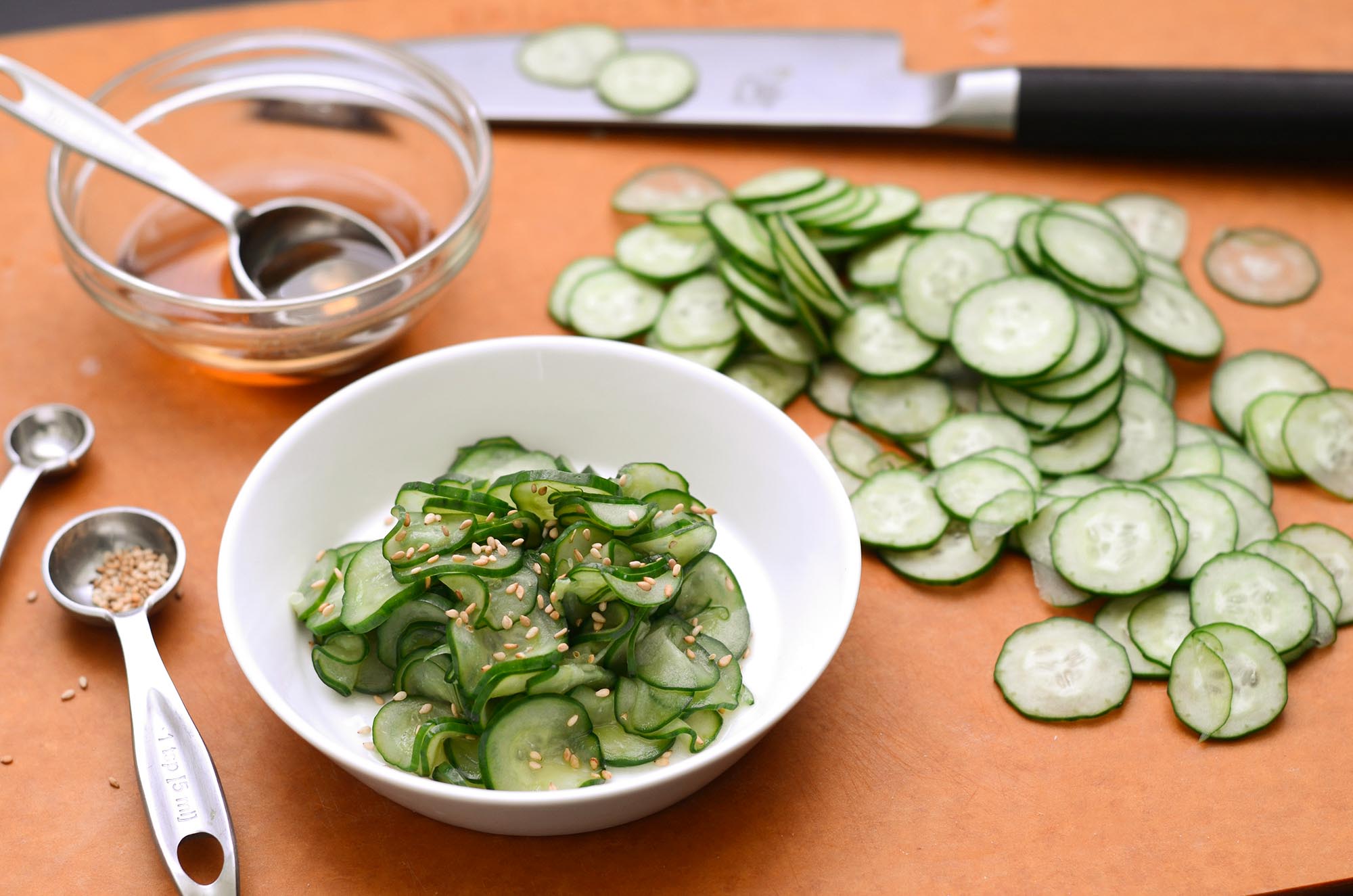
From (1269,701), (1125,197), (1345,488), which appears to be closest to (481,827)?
(1269,701)

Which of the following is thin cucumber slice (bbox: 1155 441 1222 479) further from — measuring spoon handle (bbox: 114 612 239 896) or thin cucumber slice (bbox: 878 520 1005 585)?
measuring spoon handle (bbox: 114 612 239 896)

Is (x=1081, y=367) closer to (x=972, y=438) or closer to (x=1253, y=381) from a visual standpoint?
(x=972, y=438)

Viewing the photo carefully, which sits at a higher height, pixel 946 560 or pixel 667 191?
pixel 667 191

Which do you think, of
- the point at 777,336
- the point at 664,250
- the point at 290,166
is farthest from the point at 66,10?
the point at 777,336

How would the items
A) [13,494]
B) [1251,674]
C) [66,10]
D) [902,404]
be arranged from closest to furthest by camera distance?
[1251,674], [13,494], [902,404], [66,10]

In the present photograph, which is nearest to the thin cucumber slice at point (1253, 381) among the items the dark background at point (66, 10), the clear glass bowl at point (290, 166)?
the clear glass bowl at point (290, 166)

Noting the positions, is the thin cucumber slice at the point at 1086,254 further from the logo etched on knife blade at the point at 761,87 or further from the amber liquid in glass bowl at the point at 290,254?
the amber liquid in glass bowl at the point at 290,254
